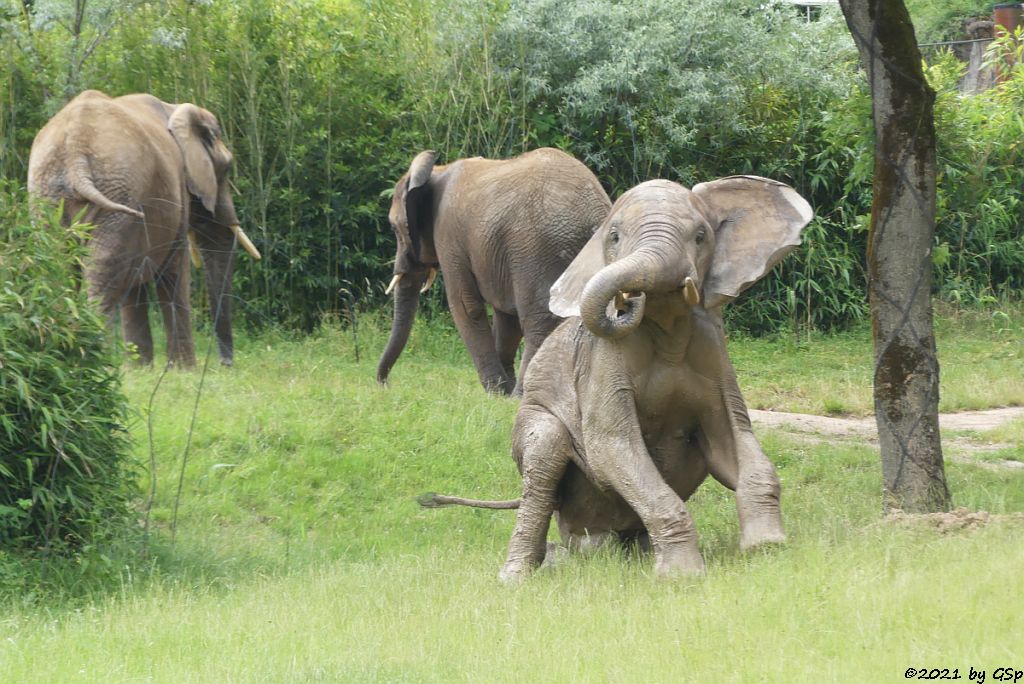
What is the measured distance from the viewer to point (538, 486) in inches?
324

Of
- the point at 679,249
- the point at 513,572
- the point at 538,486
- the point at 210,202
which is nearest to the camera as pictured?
the point at 679,249

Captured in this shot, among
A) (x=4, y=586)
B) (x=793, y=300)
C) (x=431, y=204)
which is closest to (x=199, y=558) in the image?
(x=4, y=586)

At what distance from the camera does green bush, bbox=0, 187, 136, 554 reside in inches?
322

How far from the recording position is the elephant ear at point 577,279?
308 inches

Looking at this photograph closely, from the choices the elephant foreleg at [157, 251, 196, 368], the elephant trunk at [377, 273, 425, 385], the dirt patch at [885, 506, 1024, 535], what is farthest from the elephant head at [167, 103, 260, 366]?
the dirt patch at [885, 506, 1024, 535]

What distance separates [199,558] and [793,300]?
35.8 feet

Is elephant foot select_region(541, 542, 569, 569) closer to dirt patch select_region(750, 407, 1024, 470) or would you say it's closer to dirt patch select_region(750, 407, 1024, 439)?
dirt patch select_region(750, 407, 1024, 470)

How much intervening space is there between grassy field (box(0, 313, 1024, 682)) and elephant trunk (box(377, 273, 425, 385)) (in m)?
0.23

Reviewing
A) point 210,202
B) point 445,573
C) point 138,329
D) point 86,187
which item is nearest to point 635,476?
point 445,573

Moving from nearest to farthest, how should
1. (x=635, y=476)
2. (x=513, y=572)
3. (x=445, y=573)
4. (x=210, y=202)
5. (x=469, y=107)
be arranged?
(x=635, y=476), (x=513, y=572), (x=445, y=573), (x=210, y=202), (x=469, y=107)

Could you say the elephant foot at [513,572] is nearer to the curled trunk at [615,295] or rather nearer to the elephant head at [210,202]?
the curled trunk at [615,295]

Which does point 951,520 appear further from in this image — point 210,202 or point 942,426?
point 210,202

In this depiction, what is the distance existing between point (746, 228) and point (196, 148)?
825 cm

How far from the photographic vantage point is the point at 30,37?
1691 cm
